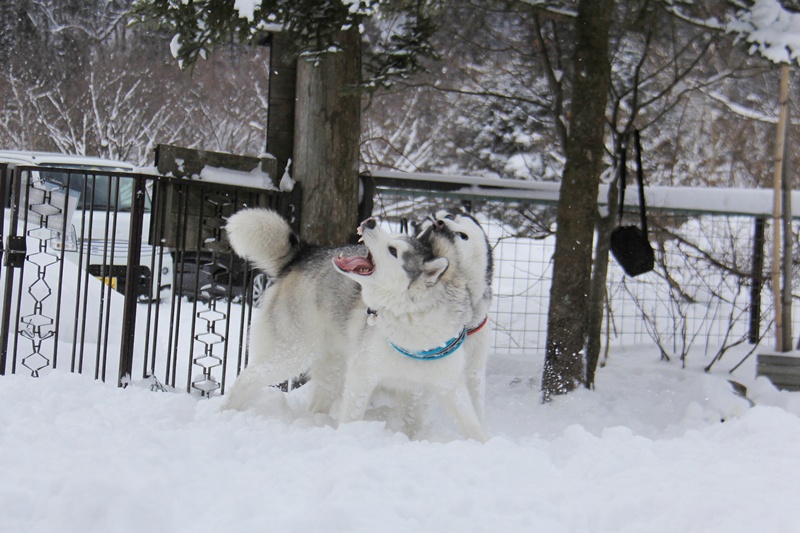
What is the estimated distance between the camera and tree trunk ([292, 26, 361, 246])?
5.20 m

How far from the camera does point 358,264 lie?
11.9 feet

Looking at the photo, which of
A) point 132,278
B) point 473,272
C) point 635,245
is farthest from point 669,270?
point 132,278

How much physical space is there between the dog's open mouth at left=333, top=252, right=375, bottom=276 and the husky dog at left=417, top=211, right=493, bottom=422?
45 centimetres

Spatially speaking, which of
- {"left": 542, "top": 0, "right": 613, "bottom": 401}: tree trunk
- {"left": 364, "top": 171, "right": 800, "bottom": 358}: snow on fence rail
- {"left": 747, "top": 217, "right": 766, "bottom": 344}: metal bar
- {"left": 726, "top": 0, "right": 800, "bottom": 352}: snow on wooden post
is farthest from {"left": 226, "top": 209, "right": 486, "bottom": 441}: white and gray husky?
{"left": 747, "top": 217, "right": 766, "bottom": 344}: metal bar

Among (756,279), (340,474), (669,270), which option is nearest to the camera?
(340,474)

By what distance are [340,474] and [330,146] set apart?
10.2 ft

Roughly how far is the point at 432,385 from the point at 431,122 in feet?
50.7

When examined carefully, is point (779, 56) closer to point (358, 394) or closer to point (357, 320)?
point (357, 320)

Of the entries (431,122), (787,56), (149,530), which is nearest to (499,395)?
(787,56)

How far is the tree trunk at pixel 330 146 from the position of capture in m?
5.20

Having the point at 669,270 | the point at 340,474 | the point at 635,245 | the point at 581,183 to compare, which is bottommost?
the point at 340,474

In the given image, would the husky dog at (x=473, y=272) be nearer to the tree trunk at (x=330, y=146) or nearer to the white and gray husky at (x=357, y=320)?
the white and gray husky at (x=357, y=320)

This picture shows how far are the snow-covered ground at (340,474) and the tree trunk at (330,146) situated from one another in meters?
1.72

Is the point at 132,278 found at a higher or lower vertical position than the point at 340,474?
higher
